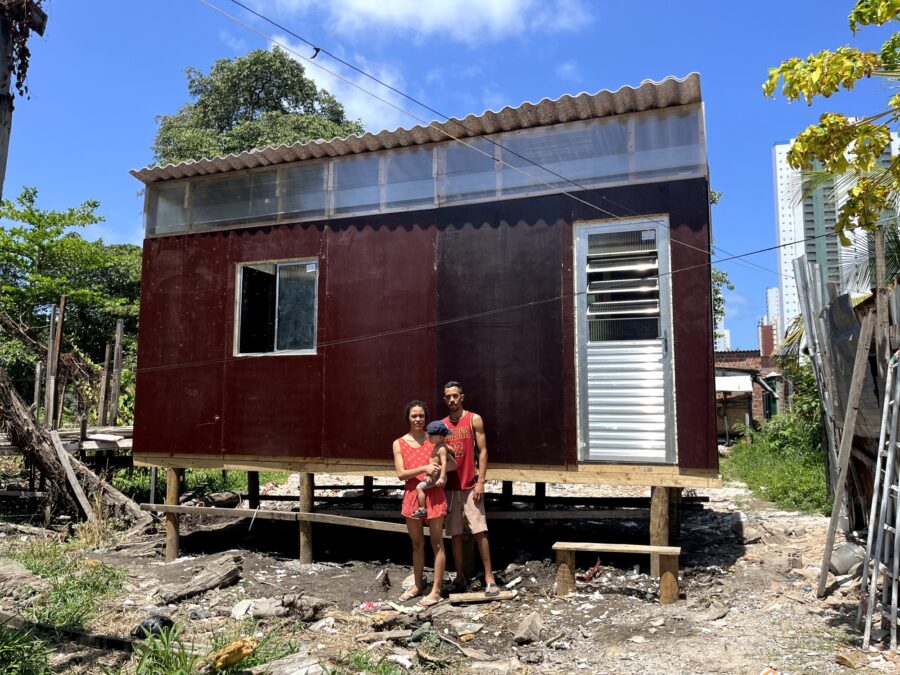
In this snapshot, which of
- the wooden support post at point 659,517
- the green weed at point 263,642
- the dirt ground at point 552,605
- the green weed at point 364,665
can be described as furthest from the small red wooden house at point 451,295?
the green weed at point 364,665

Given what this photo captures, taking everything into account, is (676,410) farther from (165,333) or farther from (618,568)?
(165,333)

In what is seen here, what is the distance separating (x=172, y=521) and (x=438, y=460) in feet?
15.5

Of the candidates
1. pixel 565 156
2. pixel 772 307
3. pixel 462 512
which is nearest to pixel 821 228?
pixel 565 156

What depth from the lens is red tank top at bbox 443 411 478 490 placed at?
719 centimetres

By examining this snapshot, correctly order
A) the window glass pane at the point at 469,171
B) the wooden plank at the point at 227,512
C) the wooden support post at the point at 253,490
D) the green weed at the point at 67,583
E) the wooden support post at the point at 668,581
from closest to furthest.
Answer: the green weed at the point at 67,583
the wooden support post at the point at 668,581
the window glass pane at the point at 469,171
the wooden plank at the point at 227,512
the wooden support post at the point at 253,490

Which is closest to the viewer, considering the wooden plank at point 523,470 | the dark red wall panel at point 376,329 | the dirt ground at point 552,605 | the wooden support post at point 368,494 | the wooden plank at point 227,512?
the dirt ground at point 552,605

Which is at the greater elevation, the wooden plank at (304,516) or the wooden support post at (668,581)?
the wooden plank at (304,516)

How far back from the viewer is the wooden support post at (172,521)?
9484mm

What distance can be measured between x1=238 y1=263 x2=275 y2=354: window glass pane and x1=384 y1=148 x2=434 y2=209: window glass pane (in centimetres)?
206

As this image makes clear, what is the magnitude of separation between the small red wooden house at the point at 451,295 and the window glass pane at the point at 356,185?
0.08 ft

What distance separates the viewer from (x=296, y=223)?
915cm

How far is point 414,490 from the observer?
7.02 metres

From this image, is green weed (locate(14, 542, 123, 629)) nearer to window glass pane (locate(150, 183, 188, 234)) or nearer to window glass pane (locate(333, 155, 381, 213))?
window glass pane (locate(150, 183, 188, 234))

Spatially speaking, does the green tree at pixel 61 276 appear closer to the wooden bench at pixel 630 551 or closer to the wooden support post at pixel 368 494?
the wooden support post at pixel 368 494
